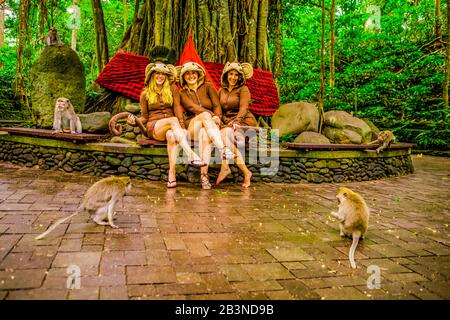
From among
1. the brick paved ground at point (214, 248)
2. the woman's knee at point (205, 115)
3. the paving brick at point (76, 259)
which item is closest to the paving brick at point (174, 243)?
the brick paved ground at point (214, 248)

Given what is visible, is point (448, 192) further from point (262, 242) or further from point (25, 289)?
point (25, 289)

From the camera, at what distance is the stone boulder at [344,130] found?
22.9ft

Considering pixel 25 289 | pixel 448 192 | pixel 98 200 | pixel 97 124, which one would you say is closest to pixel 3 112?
pixel 97 124

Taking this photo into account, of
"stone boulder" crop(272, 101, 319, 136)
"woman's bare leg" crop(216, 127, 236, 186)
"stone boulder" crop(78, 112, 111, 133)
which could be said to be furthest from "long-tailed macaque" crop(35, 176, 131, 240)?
"stone boulder" crop(272, 101, 319, 136)

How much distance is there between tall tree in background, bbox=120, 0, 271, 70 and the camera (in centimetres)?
729

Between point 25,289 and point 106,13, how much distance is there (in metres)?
18.0

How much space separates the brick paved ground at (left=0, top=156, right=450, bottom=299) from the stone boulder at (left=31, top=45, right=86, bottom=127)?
250cm

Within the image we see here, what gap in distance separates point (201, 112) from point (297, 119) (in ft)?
8.09

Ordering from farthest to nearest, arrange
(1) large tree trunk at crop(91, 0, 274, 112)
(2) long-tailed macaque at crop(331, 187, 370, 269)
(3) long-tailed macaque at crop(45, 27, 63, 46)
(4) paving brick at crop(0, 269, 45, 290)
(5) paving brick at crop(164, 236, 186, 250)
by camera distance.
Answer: (1) large tree trunk at crop(91, 0, 274, 112)
(3) long-tailed macaque at crop(45, 27, 63, 46)
(2) long-tailed macaque at crop(331, 187, 370, 269)
(5) paving brick at crop(164, 236, 186, 250)
(4) paving brick at crop(0, 269, 45, 290)

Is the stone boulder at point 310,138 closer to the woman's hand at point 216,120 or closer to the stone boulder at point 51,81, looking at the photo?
the woman's hand at point 216,120

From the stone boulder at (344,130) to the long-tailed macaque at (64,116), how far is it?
4573 millimetres

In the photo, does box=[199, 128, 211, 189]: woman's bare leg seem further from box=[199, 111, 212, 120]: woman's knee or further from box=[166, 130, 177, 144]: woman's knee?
box=[166, 130, 177, 144]: woman's knee

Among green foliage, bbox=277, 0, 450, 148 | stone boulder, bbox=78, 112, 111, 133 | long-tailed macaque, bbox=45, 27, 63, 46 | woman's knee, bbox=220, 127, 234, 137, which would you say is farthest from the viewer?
green foliage, bbox=277, 0, 450, 148
